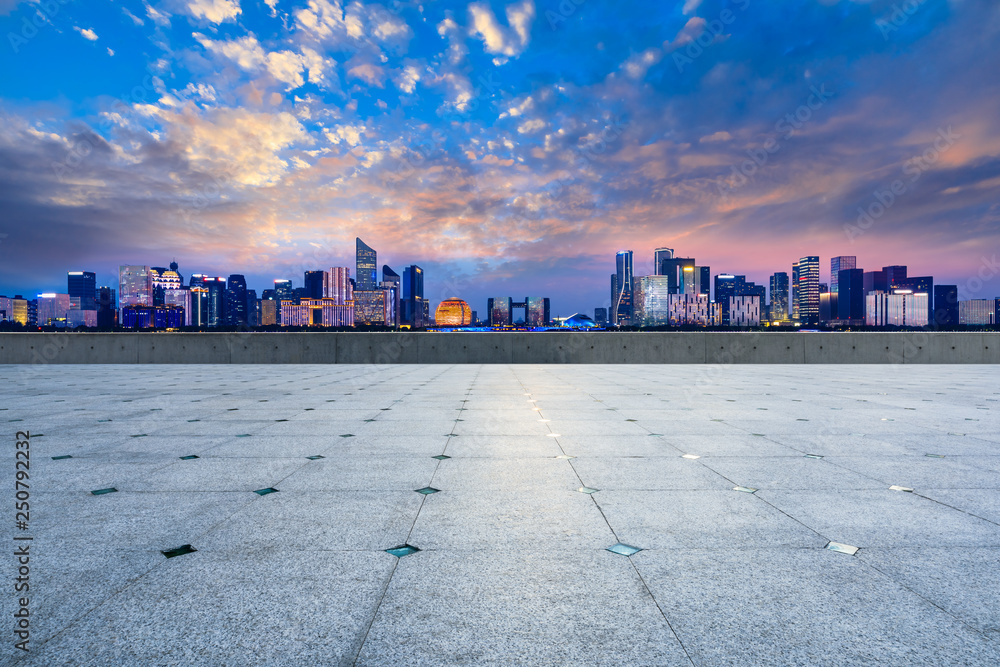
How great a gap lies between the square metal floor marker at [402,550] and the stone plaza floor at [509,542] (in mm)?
58

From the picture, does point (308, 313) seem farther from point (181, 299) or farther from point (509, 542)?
point (509, 542)

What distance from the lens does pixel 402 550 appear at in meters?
3.02

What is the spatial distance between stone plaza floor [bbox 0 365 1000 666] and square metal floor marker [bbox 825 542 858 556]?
21mm

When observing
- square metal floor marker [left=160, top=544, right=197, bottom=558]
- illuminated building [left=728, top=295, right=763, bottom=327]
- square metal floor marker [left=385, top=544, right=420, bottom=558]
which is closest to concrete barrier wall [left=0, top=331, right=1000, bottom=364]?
square metal floor marker [left=160, top=544, right=197, bottom=558]

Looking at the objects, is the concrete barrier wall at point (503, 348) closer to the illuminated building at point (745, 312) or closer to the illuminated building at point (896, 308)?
the illuminated building at point (896, 308)

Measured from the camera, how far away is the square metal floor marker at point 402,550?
296 centimetres

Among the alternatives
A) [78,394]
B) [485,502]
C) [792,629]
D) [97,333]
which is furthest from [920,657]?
[97,333]

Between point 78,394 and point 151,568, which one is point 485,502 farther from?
point 78,394

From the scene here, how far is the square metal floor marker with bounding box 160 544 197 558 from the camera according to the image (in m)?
2.98

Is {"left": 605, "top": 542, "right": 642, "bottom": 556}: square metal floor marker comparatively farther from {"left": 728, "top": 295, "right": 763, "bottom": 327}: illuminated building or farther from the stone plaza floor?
{"left": 728, "top": 295, "right": 763, "bottom": 327}: illuminated building

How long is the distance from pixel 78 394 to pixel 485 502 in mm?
10858

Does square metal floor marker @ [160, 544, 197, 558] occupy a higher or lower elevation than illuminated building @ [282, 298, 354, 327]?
lower

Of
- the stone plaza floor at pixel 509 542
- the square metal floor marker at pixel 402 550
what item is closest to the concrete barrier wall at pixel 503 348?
the stone plaza floor at pixel 509 542

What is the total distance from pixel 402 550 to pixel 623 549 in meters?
1.37
